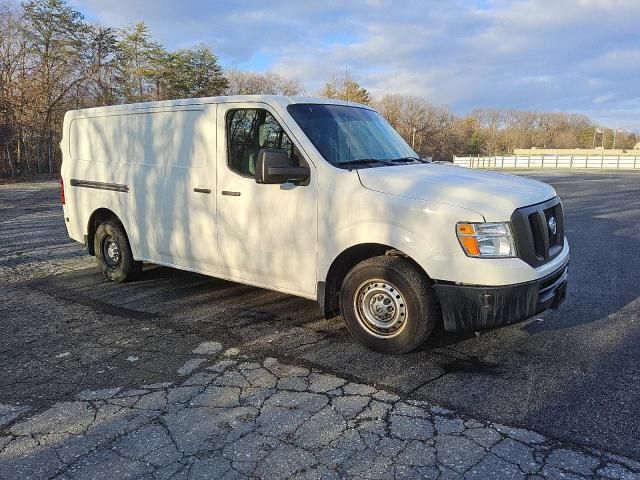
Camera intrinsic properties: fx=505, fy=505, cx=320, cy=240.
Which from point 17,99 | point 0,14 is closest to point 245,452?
point 17,99

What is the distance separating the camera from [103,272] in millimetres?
6781

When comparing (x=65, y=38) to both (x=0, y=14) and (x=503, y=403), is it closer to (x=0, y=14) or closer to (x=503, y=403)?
(x=0, y=14)

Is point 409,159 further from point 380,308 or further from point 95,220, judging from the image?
point 95,220

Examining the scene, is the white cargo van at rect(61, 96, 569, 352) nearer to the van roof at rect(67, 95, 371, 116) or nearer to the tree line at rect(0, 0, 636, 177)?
the van roof at rect(67, 95, 371, 116)

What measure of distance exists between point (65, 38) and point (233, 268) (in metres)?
34.7

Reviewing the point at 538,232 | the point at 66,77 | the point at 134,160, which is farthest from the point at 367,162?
the point at 66,77

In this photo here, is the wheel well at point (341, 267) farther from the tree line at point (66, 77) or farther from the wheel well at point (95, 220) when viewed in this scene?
the tree line at point (66, 77)

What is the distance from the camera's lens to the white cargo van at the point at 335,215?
147 inches

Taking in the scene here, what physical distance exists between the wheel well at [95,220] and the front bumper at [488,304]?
4.46 m

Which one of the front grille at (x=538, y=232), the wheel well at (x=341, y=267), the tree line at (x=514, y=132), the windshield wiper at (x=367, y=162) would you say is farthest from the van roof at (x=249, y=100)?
Result: the tree line at (x=514, y=132)

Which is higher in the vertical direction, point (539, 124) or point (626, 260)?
point (539, 124)

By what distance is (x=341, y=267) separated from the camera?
14.4 feet

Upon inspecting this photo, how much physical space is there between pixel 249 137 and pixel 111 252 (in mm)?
2944

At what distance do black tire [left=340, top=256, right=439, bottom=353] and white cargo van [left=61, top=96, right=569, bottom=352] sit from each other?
0.04 ft
